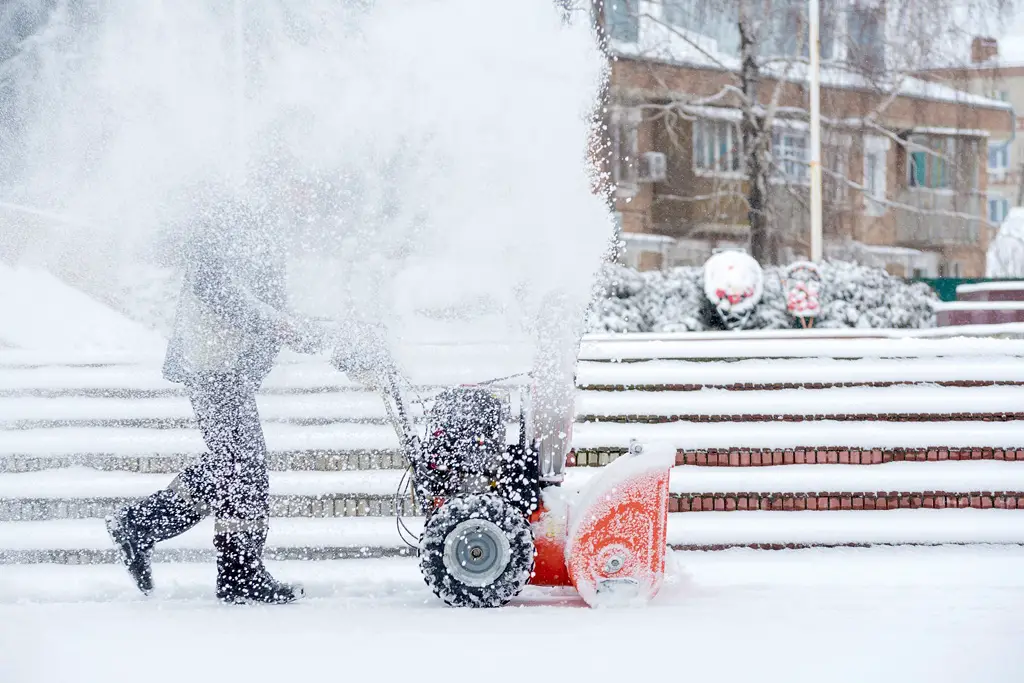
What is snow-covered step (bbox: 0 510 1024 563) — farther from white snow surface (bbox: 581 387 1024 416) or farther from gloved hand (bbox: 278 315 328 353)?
gloved hand (bbox: 278 315 328 353)

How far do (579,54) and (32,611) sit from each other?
4.70 metres

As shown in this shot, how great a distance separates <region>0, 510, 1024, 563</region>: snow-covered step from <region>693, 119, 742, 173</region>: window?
49.4 ft

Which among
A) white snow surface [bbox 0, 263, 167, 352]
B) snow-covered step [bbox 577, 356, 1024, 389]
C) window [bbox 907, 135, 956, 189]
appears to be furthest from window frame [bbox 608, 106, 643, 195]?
snow-covered step [bbox 577, 356, 1024, 389]

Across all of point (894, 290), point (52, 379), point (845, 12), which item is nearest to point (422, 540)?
point (52, 379)

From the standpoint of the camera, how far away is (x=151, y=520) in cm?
442

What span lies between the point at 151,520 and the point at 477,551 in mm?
1294

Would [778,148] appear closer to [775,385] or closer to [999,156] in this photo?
[775,385]

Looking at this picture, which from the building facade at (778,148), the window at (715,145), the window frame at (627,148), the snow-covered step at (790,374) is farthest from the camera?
the window at (715,145)

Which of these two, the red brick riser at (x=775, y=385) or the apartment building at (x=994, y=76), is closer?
the red brick riser at (x=775, y=385)

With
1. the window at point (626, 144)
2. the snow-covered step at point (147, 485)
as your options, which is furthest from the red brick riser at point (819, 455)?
the window at point (626, 144)

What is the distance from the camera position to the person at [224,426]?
14.4 feet

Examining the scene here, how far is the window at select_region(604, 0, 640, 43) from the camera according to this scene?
47.5ft

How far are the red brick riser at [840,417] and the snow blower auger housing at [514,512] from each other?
4.91ft

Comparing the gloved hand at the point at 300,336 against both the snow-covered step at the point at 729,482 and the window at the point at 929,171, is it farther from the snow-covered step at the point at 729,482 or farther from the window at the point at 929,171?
the window at the point at 929,171
